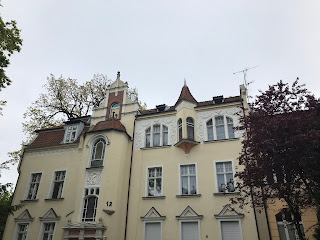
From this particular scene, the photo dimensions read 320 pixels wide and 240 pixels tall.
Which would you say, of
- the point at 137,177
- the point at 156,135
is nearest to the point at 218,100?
the point at 156,135

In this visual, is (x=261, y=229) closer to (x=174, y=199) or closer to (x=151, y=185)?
(x=174, y=199)

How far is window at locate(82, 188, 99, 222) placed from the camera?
17922 millimetres

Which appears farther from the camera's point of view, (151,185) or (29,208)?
(29,208)

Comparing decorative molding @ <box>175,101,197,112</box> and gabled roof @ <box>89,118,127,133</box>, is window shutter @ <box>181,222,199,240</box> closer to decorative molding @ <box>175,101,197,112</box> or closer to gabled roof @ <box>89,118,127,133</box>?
gabled roof @ <box>89,118,127,133</box>

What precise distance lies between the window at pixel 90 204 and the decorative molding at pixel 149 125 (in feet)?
14.8

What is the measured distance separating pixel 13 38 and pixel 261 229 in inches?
749

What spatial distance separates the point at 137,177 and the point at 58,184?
6.56 metres

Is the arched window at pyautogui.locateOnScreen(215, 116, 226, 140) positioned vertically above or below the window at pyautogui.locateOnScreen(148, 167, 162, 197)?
above

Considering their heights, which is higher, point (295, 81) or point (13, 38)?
point (13, 38)

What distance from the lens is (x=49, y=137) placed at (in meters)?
Result: 23.5

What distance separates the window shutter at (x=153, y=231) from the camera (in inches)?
677

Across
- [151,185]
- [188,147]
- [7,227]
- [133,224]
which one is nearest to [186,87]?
[188,147]

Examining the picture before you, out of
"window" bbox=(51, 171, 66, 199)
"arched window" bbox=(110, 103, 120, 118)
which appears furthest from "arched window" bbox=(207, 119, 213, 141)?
"window" bbox=(51, 171, 66, 199)

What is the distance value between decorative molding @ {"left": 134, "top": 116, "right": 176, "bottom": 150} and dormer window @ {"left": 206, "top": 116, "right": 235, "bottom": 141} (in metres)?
2.66
